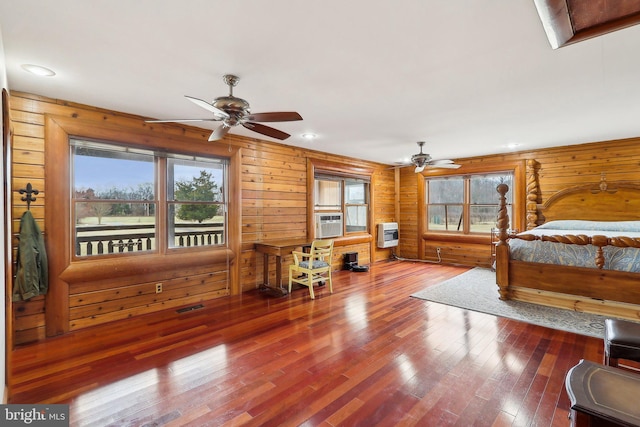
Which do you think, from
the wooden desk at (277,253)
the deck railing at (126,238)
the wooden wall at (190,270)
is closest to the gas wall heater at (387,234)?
the wooden wall at (190,270)

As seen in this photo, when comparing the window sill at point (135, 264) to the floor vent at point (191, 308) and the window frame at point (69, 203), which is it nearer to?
the window frame at point (69, 203)


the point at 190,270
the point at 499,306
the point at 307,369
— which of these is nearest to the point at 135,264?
the point at 190,270

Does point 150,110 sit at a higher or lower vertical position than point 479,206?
higher

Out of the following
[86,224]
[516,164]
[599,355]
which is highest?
[516,164]

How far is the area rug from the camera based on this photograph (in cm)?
324

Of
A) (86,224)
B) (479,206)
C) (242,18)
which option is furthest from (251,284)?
(479,206)

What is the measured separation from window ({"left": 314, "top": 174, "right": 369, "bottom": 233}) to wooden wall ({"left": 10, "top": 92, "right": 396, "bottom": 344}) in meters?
0.35

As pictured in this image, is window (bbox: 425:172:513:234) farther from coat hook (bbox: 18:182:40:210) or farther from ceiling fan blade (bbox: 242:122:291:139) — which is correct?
coat hook (bbox: 18:182:40:210)

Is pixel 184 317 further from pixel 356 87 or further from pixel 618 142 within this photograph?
pixel 618 142

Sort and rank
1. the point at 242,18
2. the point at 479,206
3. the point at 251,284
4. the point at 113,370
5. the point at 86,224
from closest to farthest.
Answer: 1. the point at 242,18
2. the point at 113,370
3. the point at 86,224
4. the point at 251,284
5. the point at 479,206

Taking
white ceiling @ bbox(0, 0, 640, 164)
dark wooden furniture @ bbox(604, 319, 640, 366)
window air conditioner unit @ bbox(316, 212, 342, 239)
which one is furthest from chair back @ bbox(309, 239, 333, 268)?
dark wooden furniture @ bbox(604, 319, 640, 366)

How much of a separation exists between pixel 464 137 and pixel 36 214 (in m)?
5.60

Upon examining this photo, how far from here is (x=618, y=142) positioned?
192 inches

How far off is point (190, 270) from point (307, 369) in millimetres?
2398
